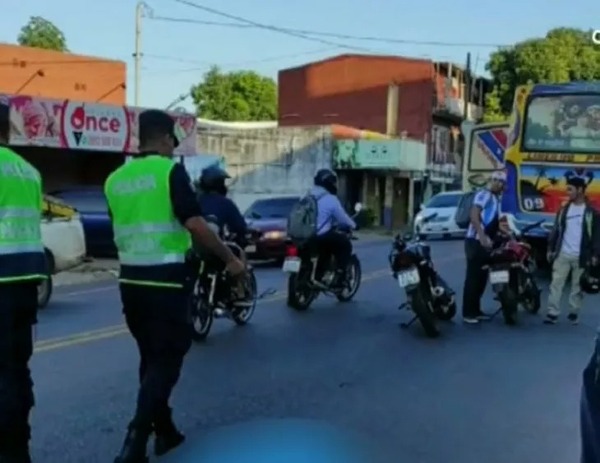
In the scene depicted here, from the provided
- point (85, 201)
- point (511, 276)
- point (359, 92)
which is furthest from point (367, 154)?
point (511, 276)

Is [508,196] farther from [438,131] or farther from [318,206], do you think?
[438,131]

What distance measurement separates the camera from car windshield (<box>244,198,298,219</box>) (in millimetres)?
23531

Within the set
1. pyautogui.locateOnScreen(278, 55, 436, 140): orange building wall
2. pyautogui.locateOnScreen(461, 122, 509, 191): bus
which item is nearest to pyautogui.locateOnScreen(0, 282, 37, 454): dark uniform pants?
pyautogui.locateOnScreen(461, 122, 509, 191): bus

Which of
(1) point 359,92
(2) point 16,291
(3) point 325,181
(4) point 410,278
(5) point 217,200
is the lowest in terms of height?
(4) point 410,278

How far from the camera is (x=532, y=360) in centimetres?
989

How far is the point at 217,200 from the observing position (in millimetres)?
11156

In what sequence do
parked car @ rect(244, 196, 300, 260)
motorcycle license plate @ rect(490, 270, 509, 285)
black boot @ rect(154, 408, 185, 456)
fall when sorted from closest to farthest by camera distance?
black boot @ rect(154, 408, 185, 456), motorcycle license plate @ rect(490, 270, 509, 285), parked car @ rect(244, 196, 300, 260)

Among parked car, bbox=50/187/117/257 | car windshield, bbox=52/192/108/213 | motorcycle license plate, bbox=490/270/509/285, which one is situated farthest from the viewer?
car windshield, bbox=52/192/108/213

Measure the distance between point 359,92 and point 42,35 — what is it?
24701mm

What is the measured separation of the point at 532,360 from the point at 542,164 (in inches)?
370

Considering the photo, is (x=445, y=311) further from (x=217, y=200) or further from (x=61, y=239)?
(x=61, y=239)

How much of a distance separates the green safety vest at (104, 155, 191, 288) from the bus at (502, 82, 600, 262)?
1327 centimetres

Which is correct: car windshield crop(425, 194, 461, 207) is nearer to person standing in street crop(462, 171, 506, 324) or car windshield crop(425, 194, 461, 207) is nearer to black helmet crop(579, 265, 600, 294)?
black helmet crop(579, 265, 600, 294)

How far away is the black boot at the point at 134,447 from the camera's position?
5.71 meters
